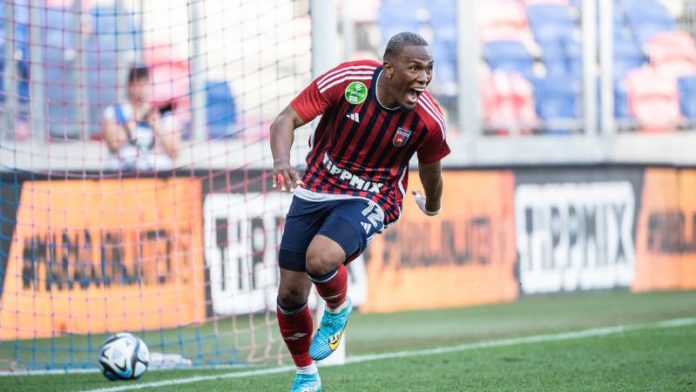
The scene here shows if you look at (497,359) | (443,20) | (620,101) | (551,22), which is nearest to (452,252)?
(443,20)

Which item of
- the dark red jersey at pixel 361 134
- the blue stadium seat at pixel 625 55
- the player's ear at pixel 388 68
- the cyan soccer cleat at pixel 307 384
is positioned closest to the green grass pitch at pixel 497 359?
the cyan soccer cleat at pixel 307 384

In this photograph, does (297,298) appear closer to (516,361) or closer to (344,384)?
(344,384)

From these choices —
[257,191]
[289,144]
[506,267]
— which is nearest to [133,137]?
[257,191]

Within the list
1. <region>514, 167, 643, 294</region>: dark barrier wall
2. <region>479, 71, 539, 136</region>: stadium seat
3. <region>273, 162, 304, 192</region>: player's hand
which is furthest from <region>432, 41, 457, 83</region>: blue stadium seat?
<region>273, 162, 304, 192</region>: player's hand

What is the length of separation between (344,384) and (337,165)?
1427 millimetres

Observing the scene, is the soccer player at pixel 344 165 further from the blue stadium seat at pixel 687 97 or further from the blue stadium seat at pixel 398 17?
the blue stadium seat at pixel 687 97

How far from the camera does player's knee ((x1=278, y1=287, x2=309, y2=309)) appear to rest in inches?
247

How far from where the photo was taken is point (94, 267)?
10.1 m

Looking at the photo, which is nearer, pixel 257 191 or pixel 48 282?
pixel 48 282

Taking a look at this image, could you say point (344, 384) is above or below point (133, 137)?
below

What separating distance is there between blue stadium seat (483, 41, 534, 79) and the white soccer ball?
9103 millimetres

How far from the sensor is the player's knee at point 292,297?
629 cm

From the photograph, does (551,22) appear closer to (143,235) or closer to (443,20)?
(443,20)

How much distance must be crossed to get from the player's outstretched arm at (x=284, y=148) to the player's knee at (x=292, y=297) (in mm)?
627
